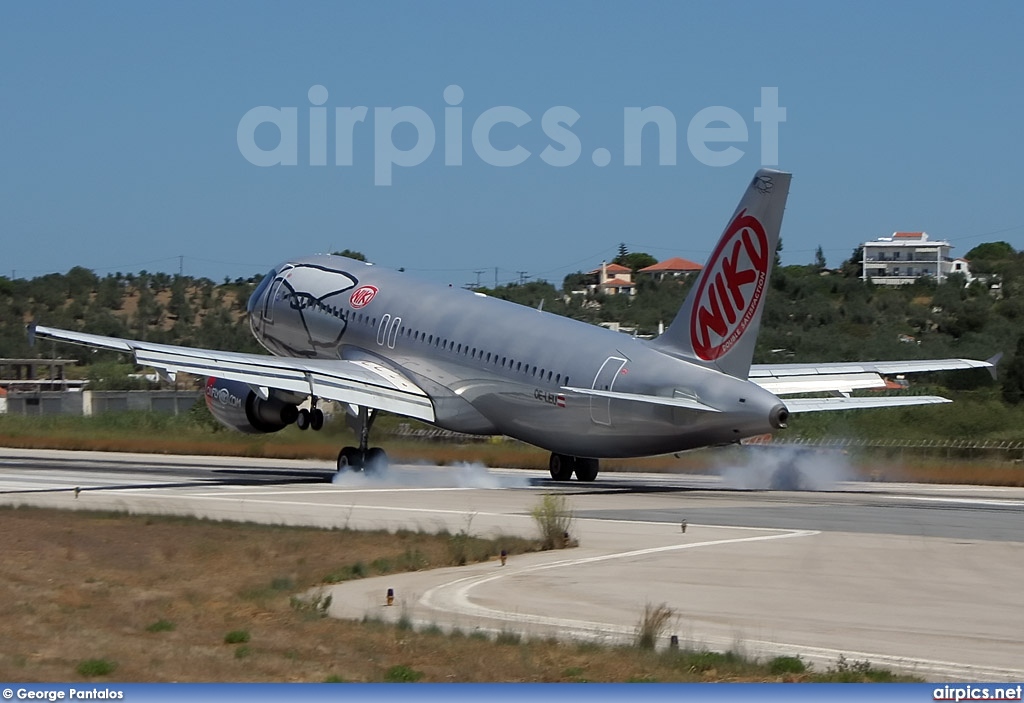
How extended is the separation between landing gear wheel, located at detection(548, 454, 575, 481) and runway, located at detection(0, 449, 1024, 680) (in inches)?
40.8

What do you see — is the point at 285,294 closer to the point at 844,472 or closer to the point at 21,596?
the point at 844,472

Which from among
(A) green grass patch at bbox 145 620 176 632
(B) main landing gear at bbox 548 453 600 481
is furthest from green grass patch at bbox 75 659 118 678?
(B) main landing gear at bbox 548 453 600 481

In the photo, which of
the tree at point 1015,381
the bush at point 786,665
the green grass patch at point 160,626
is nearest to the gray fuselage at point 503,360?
the green grass patch at point 160,626

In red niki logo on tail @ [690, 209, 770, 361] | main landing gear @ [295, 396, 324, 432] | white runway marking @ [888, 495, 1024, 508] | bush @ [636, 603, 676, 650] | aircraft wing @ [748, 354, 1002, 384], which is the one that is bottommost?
bush @ [636, 603, 676, 650]

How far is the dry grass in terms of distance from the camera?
14602 millimetres

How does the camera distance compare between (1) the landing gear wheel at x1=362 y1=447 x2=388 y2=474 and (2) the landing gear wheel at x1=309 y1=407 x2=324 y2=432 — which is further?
(1) the landing gear wheel at x1=362 y1=447 x2=388 y2=474

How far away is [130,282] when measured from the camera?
182250 mm

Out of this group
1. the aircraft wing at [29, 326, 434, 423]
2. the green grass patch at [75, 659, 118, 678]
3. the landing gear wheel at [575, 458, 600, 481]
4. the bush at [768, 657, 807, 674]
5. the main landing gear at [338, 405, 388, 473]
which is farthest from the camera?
the main landing gear at [338, 405, 388, 473]

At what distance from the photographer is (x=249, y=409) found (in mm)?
45906

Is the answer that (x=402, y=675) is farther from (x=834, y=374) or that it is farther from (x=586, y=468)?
(x=834, y=374)

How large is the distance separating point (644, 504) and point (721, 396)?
120 inches

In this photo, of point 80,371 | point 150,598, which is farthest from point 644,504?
point 80,371

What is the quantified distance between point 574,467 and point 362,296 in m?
9.27

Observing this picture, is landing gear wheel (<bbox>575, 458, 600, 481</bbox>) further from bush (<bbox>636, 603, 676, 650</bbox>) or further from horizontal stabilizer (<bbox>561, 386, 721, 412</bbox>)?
bush (<bbox>636, 603, 676, 650</bbox>)
